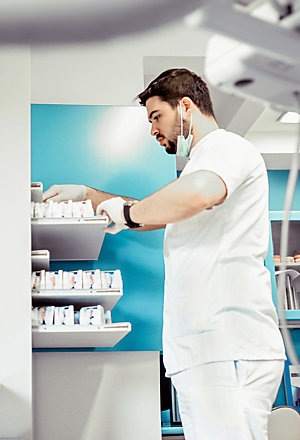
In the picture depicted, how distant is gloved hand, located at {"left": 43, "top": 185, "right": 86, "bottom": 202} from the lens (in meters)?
2.36

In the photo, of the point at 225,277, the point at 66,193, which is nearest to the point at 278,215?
the point at 66,193

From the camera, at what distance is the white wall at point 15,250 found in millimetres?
1796

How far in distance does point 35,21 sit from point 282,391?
14.1 ft

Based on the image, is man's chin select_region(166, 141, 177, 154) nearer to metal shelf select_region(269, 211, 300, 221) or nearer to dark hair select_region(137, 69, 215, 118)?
dark hair select_region(137, 69, 215, 118)

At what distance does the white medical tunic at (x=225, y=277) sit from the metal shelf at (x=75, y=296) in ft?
1.39

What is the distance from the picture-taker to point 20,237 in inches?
73.5

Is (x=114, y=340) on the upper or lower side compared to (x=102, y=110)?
lower

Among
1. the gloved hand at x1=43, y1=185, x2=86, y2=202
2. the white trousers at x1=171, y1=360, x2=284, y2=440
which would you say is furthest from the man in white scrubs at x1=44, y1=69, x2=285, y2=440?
the gloved hand at x1=43, y1=185, x2=86, y2=202

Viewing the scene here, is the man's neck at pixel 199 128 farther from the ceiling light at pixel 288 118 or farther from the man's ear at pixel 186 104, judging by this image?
the ceiling light at pixel 288 118

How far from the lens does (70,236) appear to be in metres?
2.17

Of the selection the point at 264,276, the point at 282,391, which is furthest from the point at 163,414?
the point at 264,276

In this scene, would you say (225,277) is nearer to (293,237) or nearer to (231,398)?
(231,398)

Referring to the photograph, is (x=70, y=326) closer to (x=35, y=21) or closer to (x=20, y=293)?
(x=20, y=293)

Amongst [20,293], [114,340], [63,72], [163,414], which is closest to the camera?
[20,293]
